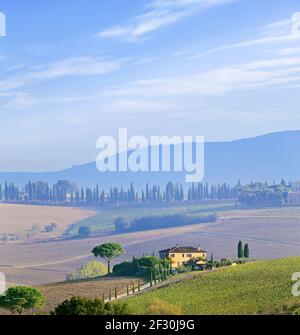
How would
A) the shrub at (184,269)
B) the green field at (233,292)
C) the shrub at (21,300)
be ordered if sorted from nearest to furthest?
1. the green field at (233,292)
2. the shrub at (21,300)
3. the shrub at (184,269)

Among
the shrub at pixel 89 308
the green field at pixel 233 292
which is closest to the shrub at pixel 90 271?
the green field at pixel 233 292

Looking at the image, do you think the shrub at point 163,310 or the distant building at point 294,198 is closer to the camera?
the shrub at point 163,310

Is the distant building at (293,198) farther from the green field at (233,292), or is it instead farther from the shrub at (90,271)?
the green field at (233,292)

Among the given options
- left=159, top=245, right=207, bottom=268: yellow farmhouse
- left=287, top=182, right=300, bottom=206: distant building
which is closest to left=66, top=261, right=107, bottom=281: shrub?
left=159, top=245, right=207, bottom=268: yellow farmhouse

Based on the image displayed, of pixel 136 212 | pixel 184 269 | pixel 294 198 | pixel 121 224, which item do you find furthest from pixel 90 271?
pixel 294 198

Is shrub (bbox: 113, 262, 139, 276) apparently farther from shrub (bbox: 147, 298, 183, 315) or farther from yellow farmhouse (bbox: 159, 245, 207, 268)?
shrub (bbox: 147, 298, 183, 315)
